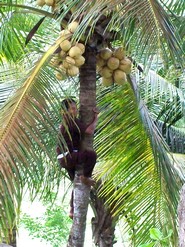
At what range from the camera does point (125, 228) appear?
4.93m

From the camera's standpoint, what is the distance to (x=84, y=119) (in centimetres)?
384

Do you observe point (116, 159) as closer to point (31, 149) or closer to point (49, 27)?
point (49, 27)

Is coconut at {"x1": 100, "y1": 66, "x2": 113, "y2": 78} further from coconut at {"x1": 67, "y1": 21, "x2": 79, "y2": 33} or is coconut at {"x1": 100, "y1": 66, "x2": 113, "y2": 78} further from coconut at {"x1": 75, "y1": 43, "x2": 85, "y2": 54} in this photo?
coconut at {"x1": 67, "y1": 21, "x2": 79, "y2": 33}

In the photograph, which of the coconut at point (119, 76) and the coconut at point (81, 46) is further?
the coconut at point (119, 76)

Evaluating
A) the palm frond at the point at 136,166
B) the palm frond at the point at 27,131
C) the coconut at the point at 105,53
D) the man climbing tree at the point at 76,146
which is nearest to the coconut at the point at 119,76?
the coconut at the point at 105,53

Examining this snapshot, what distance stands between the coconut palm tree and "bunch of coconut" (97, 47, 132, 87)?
0.06 m

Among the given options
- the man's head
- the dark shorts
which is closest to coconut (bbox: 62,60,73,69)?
the man's head

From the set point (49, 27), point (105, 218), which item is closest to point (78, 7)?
point (49, 27)

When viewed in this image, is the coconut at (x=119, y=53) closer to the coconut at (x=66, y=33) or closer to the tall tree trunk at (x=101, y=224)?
the coconut at (x=66, y=33)

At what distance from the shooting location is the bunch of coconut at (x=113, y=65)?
3816 millimetres

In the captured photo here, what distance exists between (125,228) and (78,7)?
223 cm

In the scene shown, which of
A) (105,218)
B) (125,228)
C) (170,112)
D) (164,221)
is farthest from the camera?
(170,112)

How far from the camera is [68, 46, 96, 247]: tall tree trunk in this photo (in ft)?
12.6

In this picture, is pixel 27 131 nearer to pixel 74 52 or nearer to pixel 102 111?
pixel 74 52
